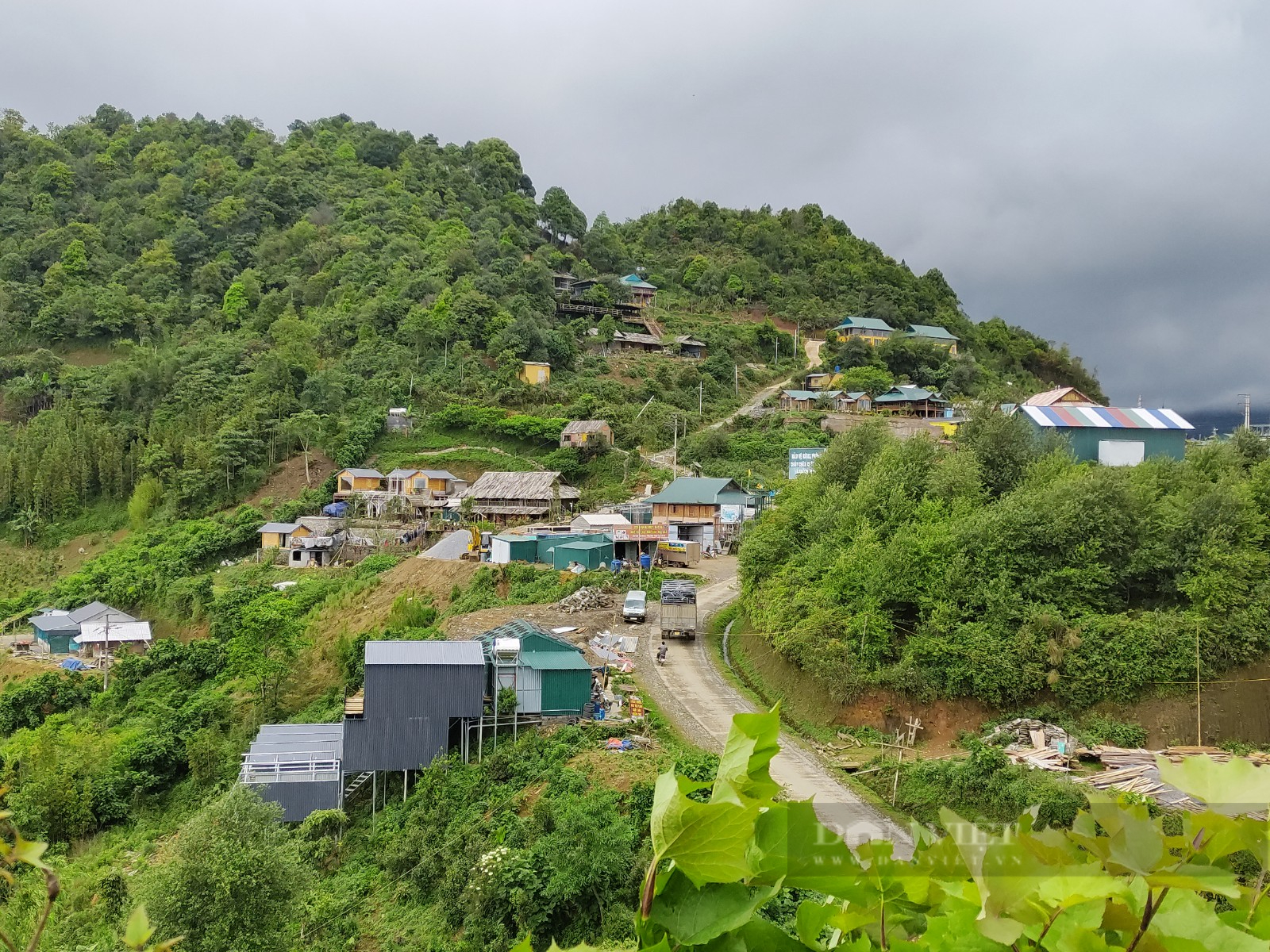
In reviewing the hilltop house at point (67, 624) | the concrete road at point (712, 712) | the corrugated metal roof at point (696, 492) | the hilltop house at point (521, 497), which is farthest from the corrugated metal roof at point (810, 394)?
the hilltop house at point (67, 624)

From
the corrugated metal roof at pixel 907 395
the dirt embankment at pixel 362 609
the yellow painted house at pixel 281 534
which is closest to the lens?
the dirt embankment at pixel 362 609

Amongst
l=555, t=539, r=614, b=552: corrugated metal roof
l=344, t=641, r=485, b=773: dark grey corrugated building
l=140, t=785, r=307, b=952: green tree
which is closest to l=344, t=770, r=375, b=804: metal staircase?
l=344, t=641, r=485, b=773: dark grey corrugated building

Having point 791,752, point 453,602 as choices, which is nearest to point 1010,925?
point 791,752

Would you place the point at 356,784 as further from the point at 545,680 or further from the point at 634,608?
the point at 634,608

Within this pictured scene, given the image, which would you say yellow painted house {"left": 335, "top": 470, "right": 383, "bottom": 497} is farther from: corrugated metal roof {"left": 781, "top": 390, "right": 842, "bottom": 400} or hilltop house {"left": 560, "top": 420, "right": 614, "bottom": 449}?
corrugated metal roof {"left": 781, "top": 390, "right": 842, "bottom": 400}

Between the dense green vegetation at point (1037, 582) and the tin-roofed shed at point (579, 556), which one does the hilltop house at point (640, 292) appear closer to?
the tin-roofed shed at point (579, 556)
